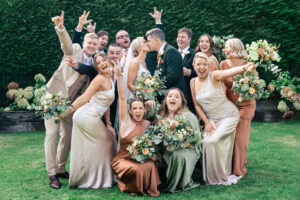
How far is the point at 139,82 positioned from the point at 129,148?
1.01 m

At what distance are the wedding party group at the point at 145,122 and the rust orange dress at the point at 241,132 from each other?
0.02 m

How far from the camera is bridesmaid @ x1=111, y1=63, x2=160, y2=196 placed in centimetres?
462

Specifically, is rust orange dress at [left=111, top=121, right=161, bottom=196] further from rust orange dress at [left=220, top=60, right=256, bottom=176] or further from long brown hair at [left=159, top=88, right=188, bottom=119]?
rust orange dress at [left=220, top=60, right=256, bottom=176]

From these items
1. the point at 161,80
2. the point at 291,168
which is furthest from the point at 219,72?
the point at 291,168

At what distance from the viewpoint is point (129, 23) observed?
29.1 feet

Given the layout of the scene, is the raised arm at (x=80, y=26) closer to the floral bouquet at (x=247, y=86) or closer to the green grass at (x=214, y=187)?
the green grass at (x=214, y=187)

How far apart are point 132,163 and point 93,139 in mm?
651

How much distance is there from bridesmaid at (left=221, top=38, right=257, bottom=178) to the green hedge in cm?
363

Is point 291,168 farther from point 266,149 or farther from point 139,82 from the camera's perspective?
point 139,82

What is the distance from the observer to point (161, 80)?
206 inches

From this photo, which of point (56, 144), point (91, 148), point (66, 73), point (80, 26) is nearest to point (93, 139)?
point (91, 148)

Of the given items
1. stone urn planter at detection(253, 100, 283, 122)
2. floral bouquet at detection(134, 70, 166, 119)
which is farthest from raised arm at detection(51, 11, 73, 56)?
stone urn planter at detection(253, 100, 283, 122)

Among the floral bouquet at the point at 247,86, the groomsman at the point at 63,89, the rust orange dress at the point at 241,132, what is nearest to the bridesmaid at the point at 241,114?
the rust orange dress at the point at 241,132

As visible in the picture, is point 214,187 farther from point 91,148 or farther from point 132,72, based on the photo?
point 132,72
